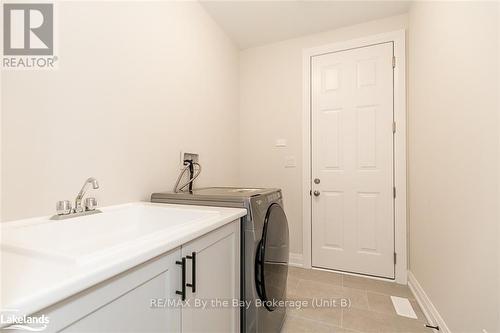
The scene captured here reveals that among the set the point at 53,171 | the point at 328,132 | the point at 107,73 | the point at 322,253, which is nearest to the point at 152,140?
the point at 107,73

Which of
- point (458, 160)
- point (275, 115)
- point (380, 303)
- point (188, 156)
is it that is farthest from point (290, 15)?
point (380, 303)

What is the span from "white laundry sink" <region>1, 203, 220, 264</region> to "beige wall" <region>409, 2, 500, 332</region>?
1.27 m

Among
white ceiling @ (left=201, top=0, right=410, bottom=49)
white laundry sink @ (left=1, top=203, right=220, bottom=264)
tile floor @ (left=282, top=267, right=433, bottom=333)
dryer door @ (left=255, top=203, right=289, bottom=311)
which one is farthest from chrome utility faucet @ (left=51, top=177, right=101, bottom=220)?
white ceiling @ (left=201, top=0, right=410, bottom=49)

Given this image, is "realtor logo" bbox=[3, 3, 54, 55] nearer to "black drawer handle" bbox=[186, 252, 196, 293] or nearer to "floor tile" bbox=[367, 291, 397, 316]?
"black drawer handle" bbox=[186, 252, 196, 293]

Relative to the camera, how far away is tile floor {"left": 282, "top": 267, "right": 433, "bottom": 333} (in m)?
1.66

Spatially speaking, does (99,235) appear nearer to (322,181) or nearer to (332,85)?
(322,181)

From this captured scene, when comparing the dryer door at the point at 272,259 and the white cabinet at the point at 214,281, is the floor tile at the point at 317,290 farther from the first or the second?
the white cabinet at the point at 214,281

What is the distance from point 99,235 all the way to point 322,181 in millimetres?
2158

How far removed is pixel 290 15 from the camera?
7.76ft

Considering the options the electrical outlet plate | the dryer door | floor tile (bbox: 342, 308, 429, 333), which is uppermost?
the electrical outlet plate

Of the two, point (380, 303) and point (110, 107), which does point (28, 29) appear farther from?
point (380, 303)

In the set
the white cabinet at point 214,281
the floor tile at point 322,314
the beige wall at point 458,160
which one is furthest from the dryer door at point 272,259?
the beige wall at point 458,160

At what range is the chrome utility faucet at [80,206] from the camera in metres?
1.06

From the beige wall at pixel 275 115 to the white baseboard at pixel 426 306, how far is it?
1.08 meters
